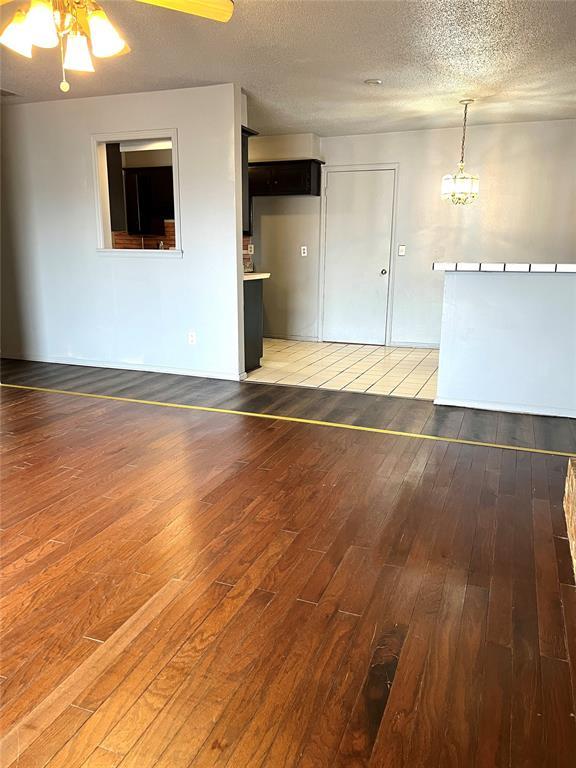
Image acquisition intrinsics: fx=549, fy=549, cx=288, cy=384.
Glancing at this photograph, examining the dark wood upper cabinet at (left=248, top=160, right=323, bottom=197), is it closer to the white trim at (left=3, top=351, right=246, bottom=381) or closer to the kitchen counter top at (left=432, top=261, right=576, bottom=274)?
the white trim at (left=3, top=351, right=246, bottom=381)

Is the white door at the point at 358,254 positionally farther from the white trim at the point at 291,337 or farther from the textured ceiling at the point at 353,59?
the textured ceiling at the point at 353,59

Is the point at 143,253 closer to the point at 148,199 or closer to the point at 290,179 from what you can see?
the point at 148,199

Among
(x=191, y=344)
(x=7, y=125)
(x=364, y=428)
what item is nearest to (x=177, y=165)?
(x=191, y=344)

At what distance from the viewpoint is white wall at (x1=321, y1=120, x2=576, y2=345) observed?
6051mm

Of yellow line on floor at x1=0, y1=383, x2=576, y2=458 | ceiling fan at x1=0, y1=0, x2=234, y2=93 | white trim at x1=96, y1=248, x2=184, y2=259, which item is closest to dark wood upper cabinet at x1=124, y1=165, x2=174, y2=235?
white trim at x1=96, y1=248, x2=184, y2=259

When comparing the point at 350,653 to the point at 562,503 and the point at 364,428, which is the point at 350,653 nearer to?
the point at 562,503

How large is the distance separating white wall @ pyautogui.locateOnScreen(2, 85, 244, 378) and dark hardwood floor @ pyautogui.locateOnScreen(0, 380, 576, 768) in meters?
2.13

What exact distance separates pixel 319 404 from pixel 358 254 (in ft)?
10.5

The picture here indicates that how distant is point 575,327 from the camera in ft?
13.0

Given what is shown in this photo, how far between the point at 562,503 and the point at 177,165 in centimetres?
421

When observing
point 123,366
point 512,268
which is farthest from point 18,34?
point 123,366

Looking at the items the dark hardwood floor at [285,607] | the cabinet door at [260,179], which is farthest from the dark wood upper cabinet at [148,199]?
the dark hardwood floor at [285,607]

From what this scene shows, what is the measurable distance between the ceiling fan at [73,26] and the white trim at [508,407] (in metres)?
3.07

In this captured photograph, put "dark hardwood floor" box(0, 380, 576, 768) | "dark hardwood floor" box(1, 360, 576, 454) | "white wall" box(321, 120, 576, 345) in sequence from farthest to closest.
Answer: "white wall" box(321, 120, 576, 345) → "dark hardwood floor" box(1, 360, 576, 454) → "dark hardwood floor" box(0, 380, 576, 768)
